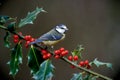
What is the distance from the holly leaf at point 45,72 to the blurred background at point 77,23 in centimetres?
160

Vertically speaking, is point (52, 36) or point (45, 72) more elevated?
point (52, 36)

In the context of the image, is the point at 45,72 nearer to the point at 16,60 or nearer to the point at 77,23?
the point at 16,60

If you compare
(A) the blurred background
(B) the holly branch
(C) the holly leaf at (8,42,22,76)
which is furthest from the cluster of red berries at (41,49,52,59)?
(A) the blurred background

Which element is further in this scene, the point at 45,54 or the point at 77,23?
the point at 77,23

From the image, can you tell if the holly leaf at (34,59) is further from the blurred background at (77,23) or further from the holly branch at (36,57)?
the blurred background at (77,23)

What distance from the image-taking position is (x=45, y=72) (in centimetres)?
143

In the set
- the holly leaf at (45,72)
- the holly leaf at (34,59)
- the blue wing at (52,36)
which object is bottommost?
the holly leaf at (45,72)

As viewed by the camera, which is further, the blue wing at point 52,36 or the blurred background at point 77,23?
the blurred background at point 77,23

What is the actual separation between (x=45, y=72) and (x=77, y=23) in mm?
1665

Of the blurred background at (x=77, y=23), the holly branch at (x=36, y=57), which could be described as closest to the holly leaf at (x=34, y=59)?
the holly branch at (x=36, y=57)

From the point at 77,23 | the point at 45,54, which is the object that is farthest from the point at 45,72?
the point at 77,23

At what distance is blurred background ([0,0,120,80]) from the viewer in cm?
303

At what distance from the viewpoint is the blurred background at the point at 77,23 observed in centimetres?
303

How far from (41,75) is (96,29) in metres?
1.73
